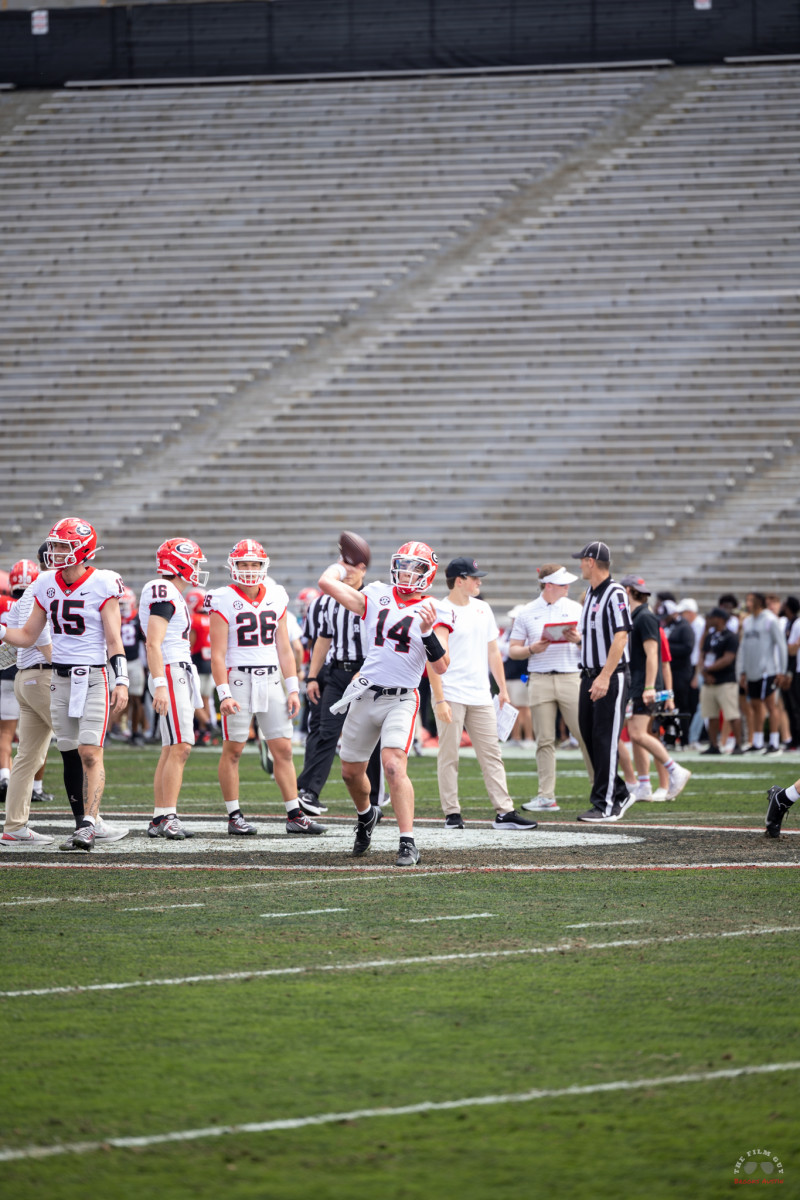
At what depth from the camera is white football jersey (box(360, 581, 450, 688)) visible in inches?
360

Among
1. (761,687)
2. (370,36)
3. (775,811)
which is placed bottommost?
(761,687)

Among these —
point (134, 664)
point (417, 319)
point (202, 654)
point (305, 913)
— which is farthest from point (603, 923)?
point (417, 319)

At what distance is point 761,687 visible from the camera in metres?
19.0

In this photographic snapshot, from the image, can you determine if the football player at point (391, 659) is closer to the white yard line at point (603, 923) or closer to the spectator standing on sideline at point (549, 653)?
the white yard line at point (603, 923)

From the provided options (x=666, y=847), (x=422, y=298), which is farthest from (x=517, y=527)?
(x=666, y=847)

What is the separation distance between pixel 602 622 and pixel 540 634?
4.64ft

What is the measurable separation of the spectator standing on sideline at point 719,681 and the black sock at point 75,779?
10833 millimetres

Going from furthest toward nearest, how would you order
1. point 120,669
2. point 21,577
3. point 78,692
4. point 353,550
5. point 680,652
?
point 680,652 → point 21,577 → point 353,550 → point 120,669 → point 78,692

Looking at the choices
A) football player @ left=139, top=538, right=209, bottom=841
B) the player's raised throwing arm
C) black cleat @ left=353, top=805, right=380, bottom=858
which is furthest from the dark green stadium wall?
black cleat @ left=353, top=805, right=380, bottom=858

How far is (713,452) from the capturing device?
86.6ft

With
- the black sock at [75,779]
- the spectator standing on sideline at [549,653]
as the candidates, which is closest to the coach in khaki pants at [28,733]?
the black sock at [75,779]

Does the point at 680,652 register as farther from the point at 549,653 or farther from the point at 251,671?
the point at 251,671

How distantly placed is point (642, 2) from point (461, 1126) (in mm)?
33879

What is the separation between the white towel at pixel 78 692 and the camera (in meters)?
9.69
